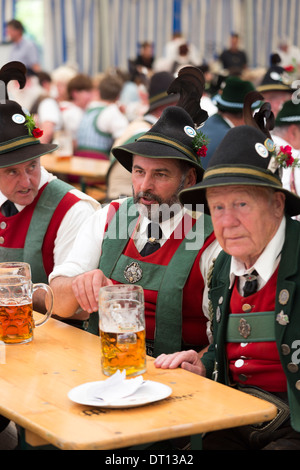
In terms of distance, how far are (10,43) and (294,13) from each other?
8.49 m

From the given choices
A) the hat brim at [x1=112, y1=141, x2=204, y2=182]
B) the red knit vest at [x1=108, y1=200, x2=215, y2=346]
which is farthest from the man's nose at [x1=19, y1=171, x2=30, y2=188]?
the red knit vest at [x1=108, y1=200, x2=215, y2=346]

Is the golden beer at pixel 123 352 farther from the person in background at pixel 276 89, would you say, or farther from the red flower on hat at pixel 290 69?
the red flower on hat at pixel 290 69

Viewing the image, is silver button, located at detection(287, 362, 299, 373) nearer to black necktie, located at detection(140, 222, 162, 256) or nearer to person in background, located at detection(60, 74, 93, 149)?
black necktie, located at detection(140, 222, 162, 256)

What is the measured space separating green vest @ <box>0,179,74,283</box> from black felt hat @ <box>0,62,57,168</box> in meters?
0.23

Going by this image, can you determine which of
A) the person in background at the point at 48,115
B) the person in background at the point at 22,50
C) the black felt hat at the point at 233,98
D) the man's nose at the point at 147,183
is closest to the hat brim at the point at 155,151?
A: the man's nose at the point at 147,183

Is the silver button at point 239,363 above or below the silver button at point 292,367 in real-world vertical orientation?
below

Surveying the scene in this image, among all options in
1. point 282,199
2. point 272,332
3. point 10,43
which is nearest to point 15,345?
point 272,332

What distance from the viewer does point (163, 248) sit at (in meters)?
2.76

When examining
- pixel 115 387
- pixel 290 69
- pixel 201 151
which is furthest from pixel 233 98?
pixel 115 387

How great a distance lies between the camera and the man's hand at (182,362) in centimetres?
209

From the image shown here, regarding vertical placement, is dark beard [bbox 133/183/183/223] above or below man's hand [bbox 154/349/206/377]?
above

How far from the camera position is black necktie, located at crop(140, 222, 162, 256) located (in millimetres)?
2799

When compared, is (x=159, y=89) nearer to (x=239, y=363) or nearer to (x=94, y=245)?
(x=94, y=245)

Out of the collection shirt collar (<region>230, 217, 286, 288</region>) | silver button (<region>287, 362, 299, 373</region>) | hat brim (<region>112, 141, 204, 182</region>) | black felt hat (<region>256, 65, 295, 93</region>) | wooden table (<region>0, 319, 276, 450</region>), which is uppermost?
hat brim (<region>112, 141, 204, 182</region>)
